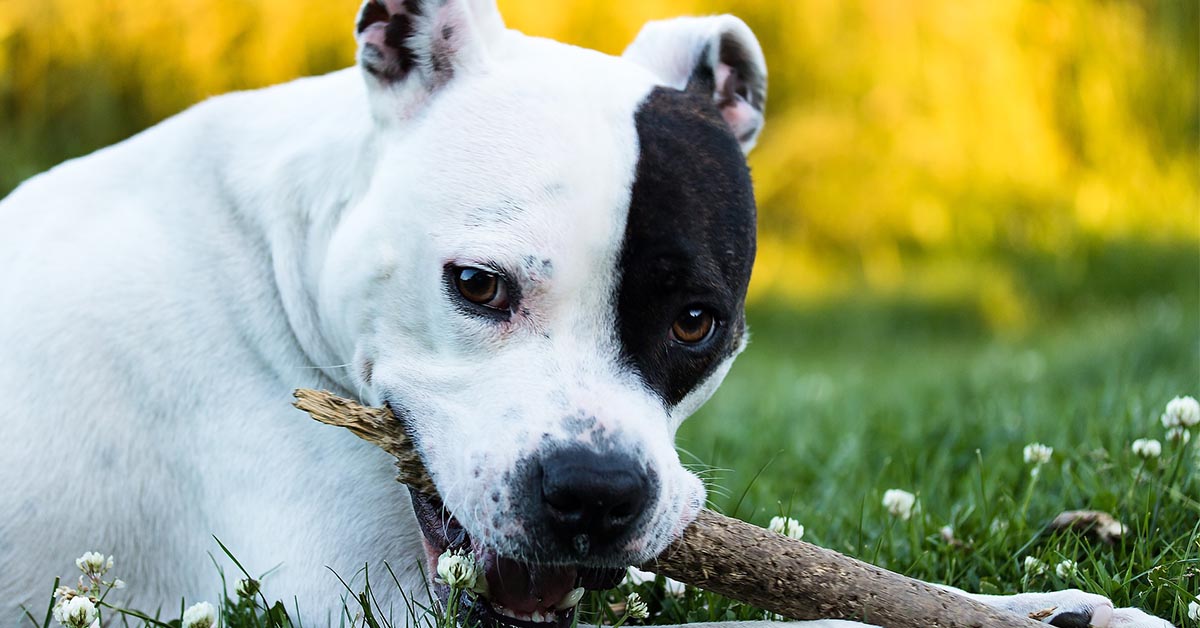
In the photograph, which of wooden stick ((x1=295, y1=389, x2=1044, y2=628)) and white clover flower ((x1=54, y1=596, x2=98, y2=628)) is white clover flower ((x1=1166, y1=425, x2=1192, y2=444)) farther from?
white clover flower ((x1=54, y1=596, x2=98, y2=628))

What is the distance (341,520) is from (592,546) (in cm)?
57

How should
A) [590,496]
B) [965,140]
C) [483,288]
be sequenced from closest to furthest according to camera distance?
[590,496], [483,288], [965,140]

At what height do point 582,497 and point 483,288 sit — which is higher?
point 483,288

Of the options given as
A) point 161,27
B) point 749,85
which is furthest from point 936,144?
point 749,85

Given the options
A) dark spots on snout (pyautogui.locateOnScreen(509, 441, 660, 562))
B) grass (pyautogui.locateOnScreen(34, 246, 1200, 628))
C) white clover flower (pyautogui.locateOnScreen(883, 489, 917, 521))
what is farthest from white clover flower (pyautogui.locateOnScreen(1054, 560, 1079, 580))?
dark spots on snout (pyautogui.locateOnScreen(509, 441, 660, 562))

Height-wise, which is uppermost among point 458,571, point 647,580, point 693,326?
point 693,326

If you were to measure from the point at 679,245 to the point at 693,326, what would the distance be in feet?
0.58

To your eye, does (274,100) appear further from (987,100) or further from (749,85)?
(987,100)

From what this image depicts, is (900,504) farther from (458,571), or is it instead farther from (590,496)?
(458,571)

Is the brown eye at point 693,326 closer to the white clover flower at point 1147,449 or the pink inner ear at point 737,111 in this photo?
the pink inner ear at point 737,111

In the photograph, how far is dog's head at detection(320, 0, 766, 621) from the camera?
2178mm

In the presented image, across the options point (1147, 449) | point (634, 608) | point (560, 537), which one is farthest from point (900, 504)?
point (560, 537)

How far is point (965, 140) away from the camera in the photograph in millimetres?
10305

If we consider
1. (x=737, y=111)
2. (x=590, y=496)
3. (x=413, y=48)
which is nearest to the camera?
(x=590, y=496)
